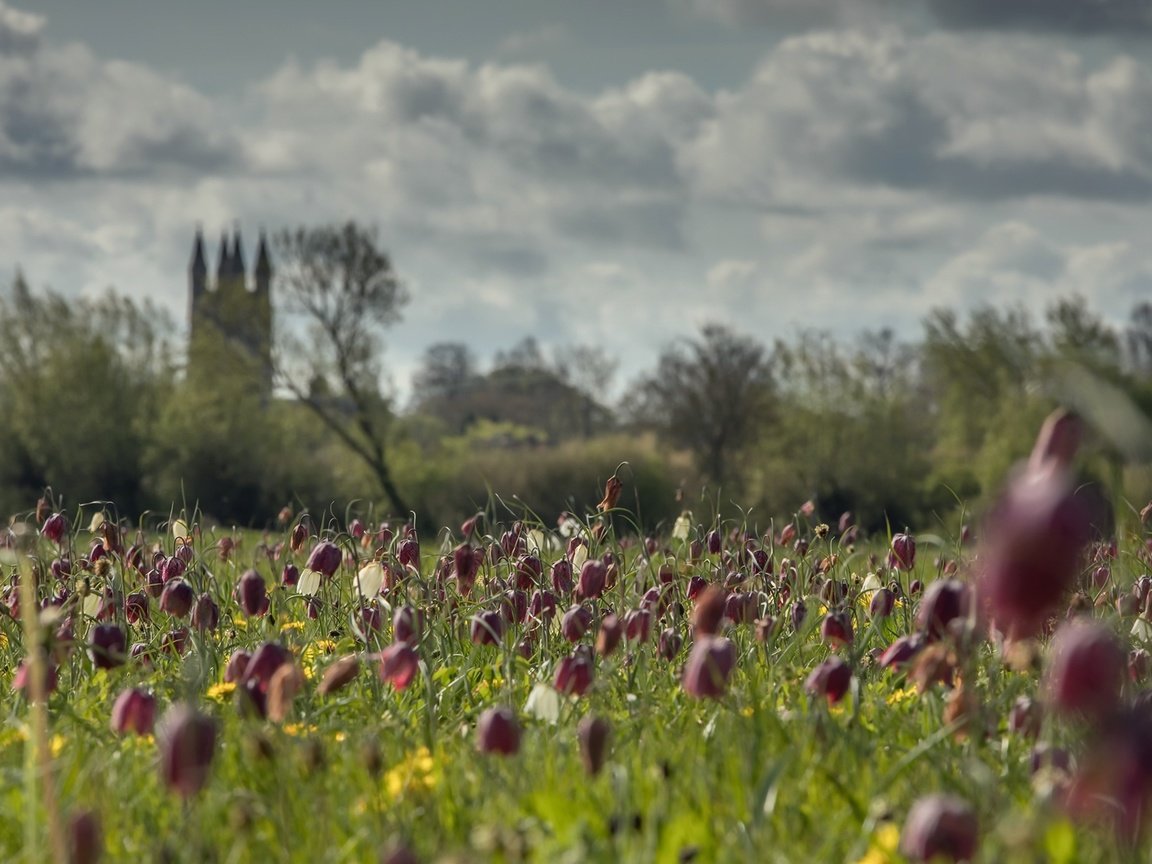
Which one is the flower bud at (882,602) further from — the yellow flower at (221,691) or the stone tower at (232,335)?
the stone tower at (232,335)

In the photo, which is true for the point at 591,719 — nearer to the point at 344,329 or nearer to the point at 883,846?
the point at 883,846

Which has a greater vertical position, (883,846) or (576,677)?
(576,677)


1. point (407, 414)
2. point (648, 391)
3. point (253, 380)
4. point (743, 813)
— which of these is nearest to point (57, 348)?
point (253, 380)

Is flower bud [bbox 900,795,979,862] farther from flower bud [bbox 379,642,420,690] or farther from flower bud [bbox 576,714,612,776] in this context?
flower bud [bbox 379,642,420,690]

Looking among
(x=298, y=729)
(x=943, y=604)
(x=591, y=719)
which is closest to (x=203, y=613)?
(x=298, y=729)

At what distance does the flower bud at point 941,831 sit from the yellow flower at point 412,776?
3.90ft

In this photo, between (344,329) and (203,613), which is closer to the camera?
(203,613)

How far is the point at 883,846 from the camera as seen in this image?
2385mm

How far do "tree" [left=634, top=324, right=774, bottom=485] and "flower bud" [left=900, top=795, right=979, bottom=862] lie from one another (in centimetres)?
3694

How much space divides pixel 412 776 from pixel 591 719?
529mm

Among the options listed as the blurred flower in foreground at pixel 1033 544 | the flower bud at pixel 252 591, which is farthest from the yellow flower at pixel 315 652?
the blurred flower in foreground at pixel 1033 544

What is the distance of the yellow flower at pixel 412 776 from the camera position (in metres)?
2.81

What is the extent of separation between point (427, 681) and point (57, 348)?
35.8 meters

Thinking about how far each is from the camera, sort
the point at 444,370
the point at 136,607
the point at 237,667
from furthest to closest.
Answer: the point at 444,370 < the point at 136,607 < the point at 237,667
